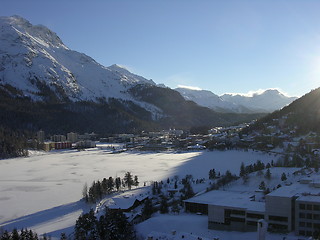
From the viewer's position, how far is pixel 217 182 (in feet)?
93.0

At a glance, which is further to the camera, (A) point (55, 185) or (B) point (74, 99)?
(B) point (74, 99)

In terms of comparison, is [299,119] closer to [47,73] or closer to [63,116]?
[63,116]

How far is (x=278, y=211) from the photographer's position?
1838 centimetres

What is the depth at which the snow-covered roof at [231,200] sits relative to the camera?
19948 mm

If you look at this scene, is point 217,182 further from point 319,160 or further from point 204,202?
point 319,160

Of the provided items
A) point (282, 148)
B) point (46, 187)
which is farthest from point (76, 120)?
point (46, 187)

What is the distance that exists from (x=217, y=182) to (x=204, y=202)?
605cm

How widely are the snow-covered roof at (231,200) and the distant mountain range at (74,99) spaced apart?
8123 cm

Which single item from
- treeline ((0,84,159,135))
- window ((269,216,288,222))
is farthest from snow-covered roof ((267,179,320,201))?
treeline ((0,84,159,135))

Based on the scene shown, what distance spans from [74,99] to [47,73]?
1789cm

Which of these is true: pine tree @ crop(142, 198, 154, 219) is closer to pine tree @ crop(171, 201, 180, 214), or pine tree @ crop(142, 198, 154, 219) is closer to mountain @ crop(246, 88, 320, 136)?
pine tree @ crop(171, 201, 180, 214)

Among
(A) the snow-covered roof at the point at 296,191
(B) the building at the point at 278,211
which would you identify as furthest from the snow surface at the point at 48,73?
(A) the snow-covered roof at the point at 296,191

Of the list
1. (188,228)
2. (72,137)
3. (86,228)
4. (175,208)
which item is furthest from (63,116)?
(86,228)

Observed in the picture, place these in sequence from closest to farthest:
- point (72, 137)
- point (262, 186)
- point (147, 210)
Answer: point (147, 210) → point (262, 186) → point (72, 137)
